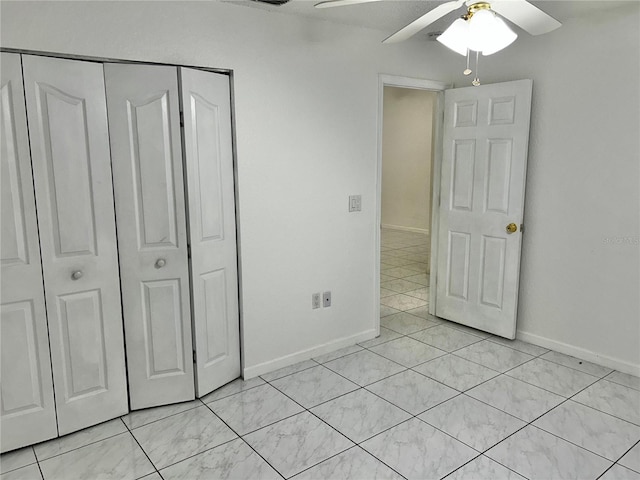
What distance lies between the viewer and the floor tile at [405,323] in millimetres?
4051

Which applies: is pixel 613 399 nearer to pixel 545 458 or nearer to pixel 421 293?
pixel 545 458

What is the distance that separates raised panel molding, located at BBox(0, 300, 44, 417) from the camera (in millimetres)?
2279

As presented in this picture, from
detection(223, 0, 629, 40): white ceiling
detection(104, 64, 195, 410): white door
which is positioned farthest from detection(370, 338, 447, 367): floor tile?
detection(223, 0, 629, 40): white ceiling

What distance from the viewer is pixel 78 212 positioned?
240 cm

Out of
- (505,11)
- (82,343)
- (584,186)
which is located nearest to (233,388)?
(82,343)

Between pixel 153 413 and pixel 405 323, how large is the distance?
227cm

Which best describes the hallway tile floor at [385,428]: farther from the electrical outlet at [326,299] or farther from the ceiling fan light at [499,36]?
the ceiling fan light at [499,36]

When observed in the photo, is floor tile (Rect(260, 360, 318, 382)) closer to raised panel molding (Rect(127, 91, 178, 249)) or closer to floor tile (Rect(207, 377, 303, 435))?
floor tile (Rect(207, 377, 303, 435))

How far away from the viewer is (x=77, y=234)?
2.41 metres

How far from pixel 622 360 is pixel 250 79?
3.06 metres

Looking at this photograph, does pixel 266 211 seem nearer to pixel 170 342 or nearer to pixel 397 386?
pixel 170 342

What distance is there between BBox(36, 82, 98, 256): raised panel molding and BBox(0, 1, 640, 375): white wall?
570 mm

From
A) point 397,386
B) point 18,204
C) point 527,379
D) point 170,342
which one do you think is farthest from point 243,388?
point 527,379

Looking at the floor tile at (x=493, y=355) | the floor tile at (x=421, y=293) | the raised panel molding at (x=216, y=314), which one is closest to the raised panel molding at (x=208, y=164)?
the raised panel molding at (x=216, y=314)
